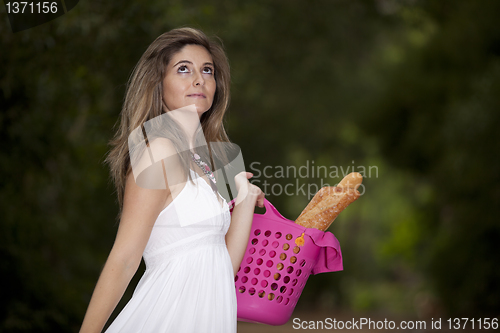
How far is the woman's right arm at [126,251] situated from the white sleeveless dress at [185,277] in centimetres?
7

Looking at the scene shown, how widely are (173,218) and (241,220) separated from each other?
34cm

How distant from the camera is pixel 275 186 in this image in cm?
933

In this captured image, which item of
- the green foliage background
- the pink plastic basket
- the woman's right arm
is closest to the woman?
the woman's right arm

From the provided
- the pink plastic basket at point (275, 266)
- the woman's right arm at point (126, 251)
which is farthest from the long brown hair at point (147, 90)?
the pink plastic basket at point (275, 266)

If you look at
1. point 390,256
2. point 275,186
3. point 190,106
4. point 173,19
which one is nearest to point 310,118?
point 275,186

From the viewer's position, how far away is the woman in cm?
156

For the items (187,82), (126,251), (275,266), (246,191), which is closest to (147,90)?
(187,82)

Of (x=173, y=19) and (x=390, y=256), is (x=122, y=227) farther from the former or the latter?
(x=390, y=256)

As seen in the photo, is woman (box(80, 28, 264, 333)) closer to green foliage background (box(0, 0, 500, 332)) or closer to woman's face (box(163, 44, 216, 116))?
woman's face (box(163, 44, 216, 116))

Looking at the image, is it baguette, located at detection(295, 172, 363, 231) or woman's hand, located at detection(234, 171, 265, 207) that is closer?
woman's hand, located at detection(234, 171, 265, 207)

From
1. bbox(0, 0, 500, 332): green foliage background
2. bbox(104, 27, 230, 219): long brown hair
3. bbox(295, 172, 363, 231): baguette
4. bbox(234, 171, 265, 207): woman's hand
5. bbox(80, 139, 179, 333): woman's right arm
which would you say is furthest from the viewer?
bbox(0, 0, 500, 332): green foliage background

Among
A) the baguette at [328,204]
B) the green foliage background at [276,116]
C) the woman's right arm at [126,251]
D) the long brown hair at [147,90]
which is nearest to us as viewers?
the woman's right arm at [126,251]

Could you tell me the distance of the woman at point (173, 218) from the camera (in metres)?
1.56

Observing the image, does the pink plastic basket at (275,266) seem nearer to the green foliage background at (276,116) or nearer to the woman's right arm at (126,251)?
the woman's right arm at (126,251)
